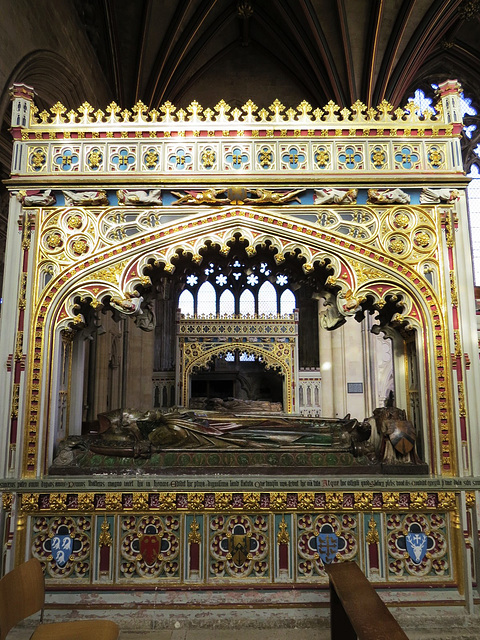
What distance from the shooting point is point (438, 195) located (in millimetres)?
5059

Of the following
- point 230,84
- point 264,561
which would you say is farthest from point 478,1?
point 264,561

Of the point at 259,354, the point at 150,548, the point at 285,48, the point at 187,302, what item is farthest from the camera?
the point at 187,302

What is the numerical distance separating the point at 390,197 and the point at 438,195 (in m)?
0.50

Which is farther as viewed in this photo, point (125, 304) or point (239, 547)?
point (125, 304)

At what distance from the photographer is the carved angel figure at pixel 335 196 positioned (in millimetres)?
5090

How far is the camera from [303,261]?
17.8 ft

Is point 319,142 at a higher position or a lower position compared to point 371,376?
higher

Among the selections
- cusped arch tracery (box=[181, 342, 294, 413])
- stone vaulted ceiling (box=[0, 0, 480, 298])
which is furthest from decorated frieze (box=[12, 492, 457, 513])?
cusped arch tracery (box=[181, 342, 294, 413])

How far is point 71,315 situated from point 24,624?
283cm

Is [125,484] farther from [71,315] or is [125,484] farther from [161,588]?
[71,315]

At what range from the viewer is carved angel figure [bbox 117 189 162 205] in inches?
199

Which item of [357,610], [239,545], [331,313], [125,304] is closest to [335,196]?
[331,313]

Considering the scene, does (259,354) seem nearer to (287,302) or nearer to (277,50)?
(287,302)

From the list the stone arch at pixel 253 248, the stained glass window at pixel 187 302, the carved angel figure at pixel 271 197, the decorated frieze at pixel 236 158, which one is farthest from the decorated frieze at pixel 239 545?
the stained glass window at pixel 187 302
